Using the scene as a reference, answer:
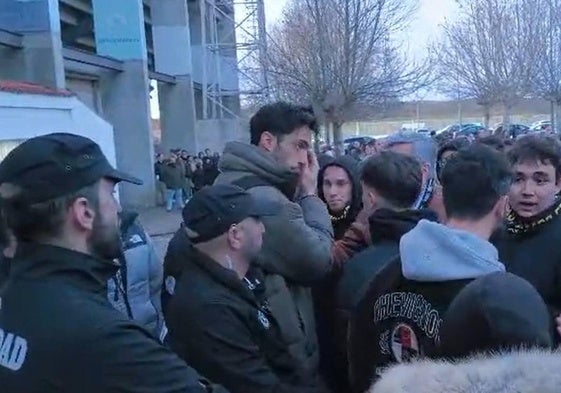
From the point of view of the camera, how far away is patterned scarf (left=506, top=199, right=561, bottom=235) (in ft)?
11.6

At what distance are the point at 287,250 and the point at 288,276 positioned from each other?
136mm

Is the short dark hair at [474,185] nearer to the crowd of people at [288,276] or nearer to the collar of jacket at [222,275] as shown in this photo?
the crowd of people at [288,276]

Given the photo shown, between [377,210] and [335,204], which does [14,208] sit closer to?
[377,210]

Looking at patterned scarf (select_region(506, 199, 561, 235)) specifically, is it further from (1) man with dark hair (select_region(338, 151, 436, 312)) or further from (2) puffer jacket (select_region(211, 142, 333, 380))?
(2) puffer jacket (select_region(211, 142, 333, 380))

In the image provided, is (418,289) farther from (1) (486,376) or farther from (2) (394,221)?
(1) (486,376)

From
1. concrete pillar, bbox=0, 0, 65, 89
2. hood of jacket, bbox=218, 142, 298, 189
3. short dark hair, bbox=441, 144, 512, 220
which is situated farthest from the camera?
concrete pillar, bbox=0, 0, 65, 89

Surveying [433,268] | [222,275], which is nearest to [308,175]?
[222,275]

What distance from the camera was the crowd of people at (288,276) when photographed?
6.14 feet

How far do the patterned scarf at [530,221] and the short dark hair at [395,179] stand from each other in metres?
0.55

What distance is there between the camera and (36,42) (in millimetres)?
17953

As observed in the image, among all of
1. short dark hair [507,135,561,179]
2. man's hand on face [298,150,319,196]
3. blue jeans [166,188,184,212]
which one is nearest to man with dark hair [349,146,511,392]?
man's hand on face [298,150,319,196]

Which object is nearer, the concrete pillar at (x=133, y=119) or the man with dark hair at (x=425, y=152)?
the man with dark hair at (x=425, y=152)

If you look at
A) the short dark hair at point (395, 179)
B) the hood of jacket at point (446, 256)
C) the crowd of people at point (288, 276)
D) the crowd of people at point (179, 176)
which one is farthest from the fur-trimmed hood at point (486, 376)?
the crowd of people at point (179, 176)

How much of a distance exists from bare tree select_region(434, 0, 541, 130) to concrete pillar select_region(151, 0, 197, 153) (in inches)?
382
